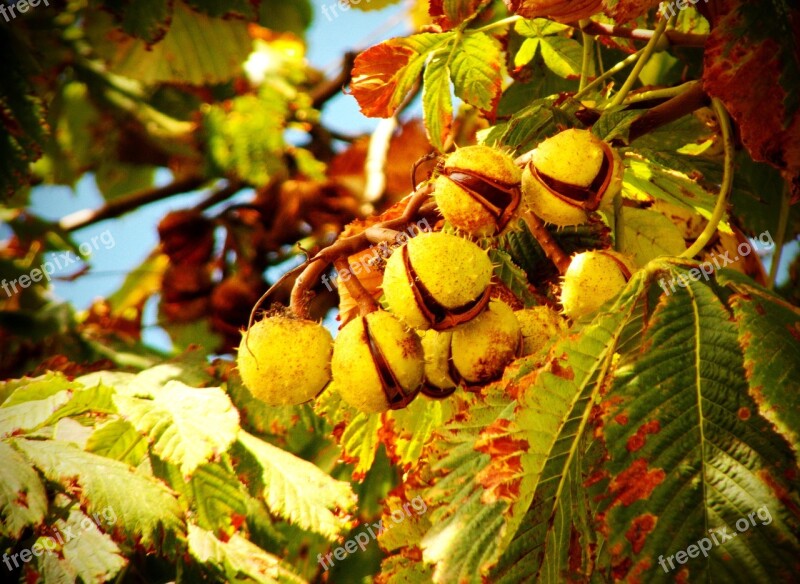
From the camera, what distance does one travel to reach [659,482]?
4.10 feet

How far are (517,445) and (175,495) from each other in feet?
2.28

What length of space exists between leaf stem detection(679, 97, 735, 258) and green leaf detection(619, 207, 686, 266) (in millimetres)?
192

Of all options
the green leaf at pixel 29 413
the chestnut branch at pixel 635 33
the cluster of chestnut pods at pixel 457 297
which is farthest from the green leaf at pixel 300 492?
the chestnut branch at pixel 635 33

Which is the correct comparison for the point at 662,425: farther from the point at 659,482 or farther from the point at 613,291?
the point at 613,291

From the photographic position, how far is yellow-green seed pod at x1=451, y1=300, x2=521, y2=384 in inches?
61.5

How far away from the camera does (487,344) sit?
1.56m

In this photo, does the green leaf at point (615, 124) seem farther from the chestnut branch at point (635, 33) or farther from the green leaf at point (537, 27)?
the green leaf at point (537, 27)

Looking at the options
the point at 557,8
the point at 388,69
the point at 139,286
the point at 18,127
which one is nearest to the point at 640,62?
the point at 557,8

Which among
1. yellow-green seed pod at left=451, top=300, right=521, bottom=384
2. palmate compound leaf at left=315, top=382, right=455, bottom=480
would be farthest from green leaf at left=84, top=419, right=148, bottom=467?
yellow-green seed pod at left=451, top=300, right=521, bottom=384

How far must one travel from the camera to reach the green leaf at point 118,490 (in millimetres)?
1564

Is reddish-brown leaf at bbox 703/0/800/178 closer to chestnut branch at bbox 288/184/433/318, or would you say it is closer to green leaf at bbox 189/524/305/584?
chestnut branch at bbox 288/184/433/318

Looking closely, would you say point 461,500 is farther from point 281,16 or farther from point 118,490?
point 281,16

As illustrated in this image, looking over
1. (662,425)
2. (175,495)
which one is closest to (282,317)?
(175,495)

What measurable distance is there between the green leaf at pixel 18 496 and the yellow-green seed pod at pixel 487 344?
777mm
